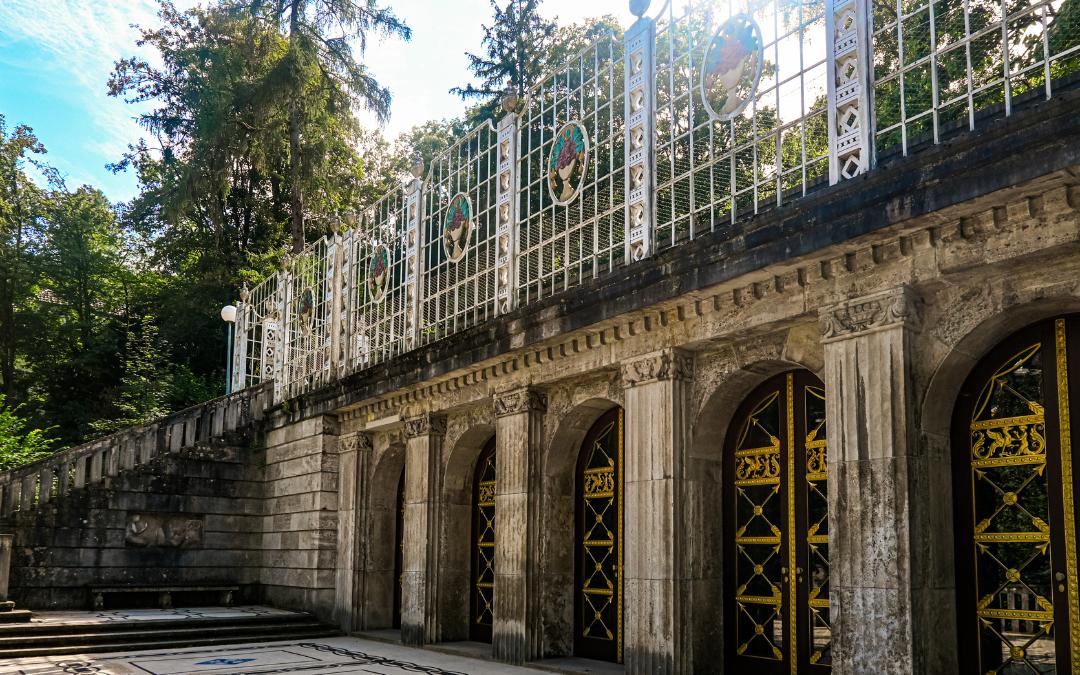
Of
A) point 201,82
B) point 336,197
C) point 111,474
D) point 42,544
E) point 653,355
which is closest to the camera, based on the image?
point 653,355

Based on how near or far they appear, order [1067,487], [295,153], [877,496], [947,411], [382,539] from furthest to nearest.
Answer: [295,153] < [382,539] < [947,411] < [877,496] < [1067,487]

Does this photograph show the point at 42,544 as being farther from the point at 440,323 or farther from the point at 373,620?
the point at 440,323

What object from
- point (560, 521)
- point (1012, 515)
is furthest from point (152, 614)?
point (1012, 515)

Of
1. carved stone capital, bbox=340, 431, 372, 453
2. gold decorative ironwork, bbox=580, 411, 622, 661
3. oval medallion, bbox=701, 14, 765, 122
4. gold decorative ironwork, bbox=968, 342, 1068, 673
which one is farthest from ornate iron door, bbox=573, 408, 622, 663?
carved stone capital, bbox=340, 431, 372, 453

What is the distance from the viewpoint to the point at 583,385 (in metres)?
11.0

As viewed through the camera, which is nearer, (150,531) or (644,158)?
(644,158)

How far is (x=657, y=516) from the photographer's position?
9227 millimetres

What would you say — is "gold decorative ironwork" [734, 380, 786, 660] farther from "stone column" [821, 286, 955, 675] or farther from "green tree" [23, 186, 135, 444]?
"green tree" [23, 186, 135, 444]

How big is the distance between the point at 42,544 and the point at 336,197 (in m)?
16.7

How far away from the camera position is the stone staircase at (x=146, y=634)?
12312mm

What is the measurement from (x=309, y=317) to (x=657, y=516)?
405 inches

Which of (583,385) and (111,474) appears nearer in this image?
(583,385)

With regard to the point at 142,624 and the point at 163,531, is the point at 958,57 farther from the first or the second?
the point at 163,531

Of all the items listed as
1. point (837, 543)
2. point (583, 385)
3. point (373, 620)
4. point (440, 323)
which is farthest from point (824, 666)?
point (373, 620)
